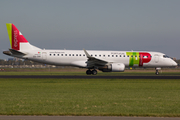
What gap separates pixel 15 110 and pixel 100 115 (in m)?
3.44

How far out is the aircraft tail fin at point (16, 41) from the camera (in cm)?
3916

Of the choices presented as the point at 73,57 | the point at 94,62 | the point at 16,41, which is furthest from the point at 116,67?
the point at 16,41

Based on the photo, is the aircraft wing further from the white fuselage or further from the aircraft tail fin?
the aircraft tail fin

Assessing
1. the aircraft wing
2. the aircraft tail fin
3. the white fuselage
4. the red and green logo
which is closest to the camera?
the aircraft wing

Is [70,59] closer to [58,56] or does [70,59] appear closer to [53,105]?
[58,56]

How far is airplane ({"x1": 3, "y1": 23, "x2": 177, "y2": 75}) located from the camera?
3812 cm

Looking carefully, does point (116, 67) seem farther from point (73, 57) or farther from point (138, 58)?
point (73, 57)

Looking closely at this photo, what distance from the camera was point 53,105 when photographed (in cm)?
1155

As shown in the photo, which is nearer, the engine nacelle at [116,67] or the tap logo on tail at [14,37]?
the engine nacelle at [116,67]

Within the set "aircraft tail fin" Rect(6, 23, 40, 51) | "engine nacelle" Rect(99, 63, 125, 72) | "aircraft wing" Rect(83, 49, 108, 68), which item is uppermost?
"aircraft tail fin" Rect(6, 23, 40, 51)

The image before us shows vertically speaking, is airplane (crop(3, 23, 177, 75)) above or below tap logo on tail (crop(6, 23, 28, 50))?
below

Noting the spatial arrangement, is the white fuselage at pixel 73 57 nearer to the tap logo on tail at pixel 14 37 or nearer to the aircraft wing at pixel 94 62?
the aircraft wing at pixel 94 62

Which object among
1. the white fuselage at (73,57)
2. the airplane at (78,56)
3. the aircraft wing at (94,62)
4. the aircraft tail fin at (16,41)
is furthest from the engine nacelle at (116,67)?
the aircraft tail fin at (16,41)

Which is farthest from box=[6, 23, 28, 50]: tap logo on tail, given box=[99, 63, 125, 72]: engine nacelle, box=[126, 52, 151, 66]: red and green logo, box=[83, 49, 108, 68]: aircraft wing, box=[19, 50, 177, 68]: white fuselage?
box=[126, 52, 151, 66]: red and green logo
